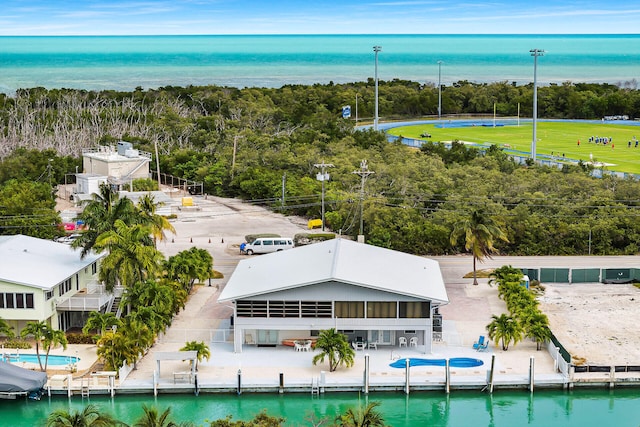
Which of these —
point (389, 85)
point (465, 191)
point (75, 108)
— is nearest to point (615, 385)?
point (465, 191)

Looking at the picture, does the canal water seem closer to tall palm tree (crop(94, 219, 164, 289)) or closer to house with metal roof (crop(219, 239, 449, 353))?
house with metal roof (crop(219, 239, 449, 353))

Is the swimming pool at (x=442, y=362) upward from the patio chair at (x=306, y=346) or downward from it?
downward

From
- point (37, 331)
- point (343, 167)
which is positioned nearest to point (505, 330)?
point (37, 331)

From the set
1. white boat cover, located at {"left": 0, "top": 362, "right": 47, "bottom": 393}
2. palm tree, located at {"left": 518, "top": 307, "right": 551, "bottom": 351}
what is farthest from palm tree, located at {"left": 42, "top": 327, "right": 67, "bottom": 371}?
palm tree, located at {"left": 518, "top": 307, "right": 551, "bottom": 351}

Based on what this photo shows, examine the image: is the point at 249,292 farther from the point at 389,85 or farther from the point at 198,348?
the point at 389,85

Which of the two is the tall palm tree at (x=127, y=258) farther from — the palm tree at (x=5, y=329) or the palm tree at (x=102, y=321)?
the palm tree at (x=5, y=329)

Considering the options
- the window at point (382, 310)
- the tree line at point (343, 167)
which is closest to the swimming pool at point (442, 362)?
the window at point (382, 310)
